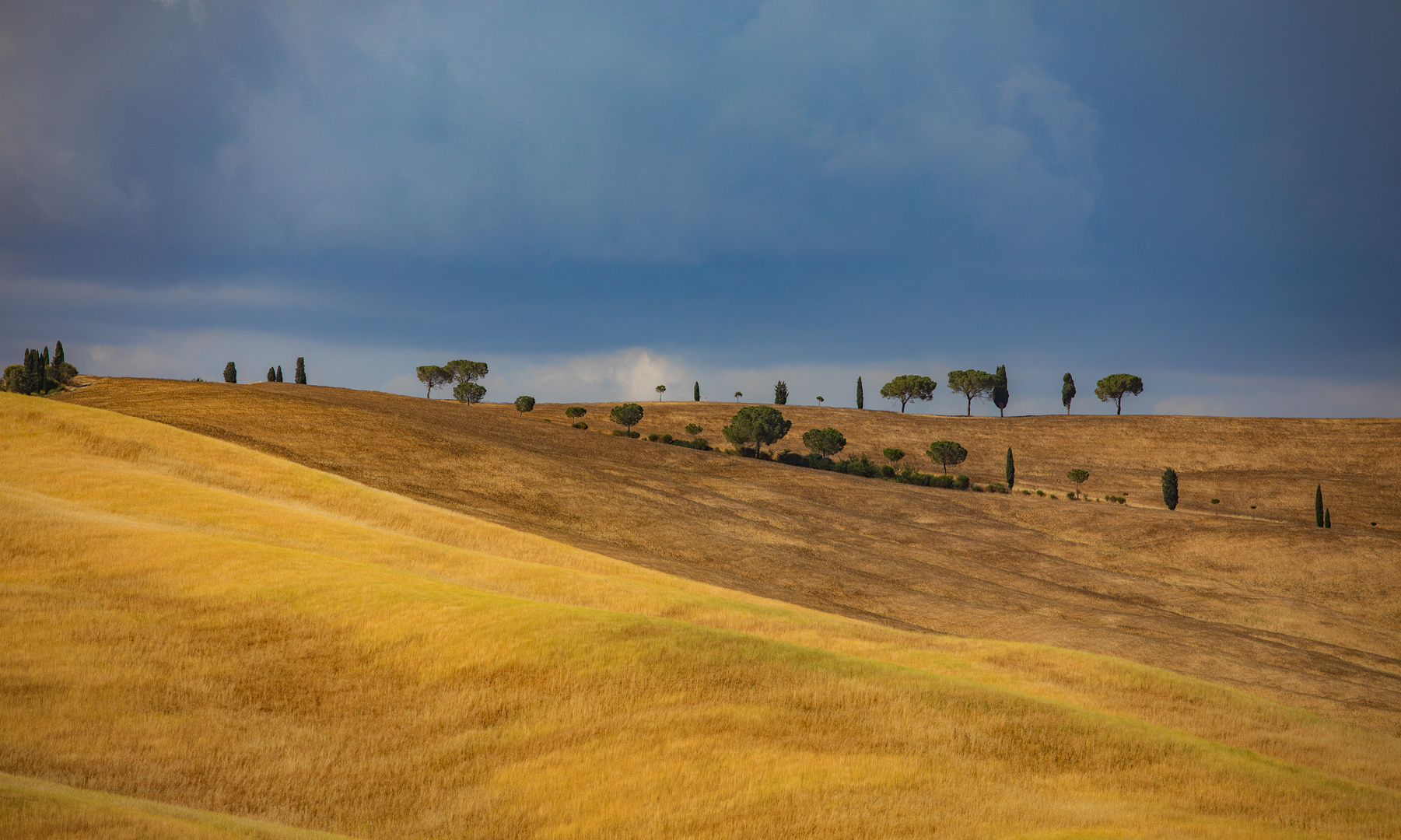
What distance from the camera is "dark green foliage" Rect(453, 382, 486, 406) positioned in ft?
492

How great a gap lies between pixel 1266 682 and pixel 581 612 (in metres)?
30.5

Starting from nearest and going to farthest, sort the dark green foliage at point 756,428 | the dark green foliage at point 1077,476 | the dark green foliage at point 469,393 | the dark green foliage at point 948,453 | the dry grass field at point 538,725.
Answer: the dry grass field at point 538,725, the dark green foliage at point 1077,476, the dark green foliage at point 756,428, the dark green foliage at point 948,453, the dark green foliage at point 469,393

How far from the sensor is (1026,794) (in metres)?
15.2

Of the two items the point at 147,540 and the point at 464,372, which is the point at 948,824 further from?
the point at 464,372

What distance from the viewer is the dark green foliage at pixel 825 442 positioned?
117125mm

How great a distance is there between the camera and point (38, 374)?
95938mm

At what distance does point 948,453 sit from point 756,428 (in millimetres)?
27020

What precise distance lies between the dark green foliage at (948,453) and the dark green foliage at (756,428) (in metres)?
21.5

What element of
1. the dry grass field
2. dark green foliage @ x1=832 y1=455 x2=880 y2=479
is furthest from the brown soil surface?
the dry grass field

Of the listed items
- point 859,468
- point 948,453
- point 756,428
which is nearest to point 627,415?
point 756,428

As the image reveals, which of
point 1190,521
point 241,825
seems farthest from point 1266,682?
point 1190,521

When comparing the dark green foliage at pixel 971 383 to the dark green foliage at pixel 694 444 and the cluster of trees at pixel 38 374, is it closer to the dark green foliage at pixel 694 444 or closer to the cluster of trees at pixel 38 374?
the dark green foliage at pixel 694 444

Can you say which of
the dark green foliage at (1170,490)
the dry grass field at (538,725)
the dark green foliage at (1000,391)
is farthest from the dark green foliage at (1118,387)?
the dry grass field at (538,725)

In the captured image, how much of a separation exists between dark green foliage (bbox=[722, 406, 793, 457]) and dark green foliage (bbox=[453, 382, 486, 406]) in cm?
5426
